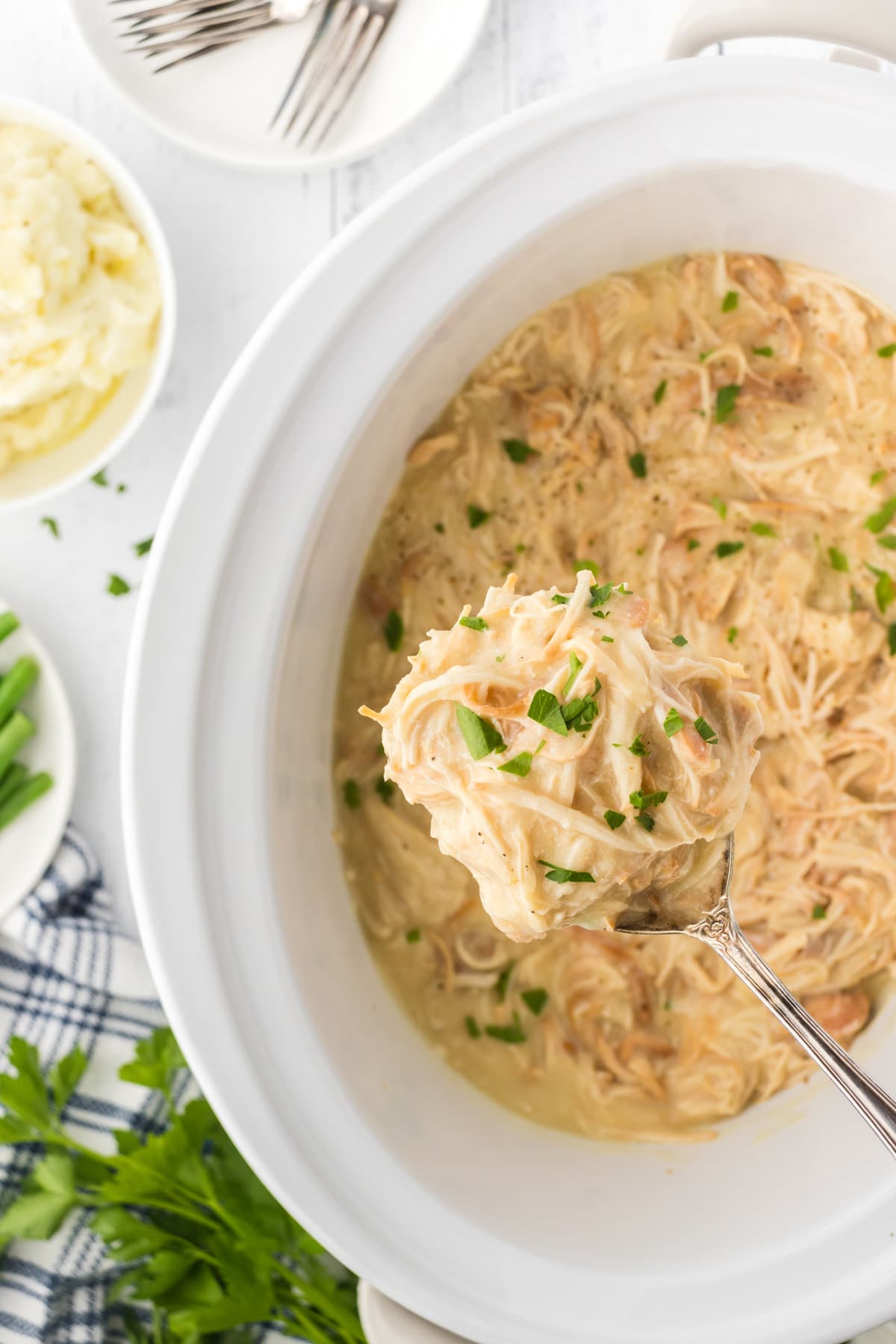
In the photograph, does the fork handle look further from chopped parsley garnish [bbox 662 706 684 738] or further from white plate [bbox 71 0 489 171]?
white plate [bbox 71 0 489 171]

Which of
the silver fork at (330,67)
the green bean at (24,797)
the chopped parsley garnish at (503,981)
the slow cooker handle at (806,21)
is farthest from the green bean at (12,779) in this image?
the slow cooker handle at (806,21)

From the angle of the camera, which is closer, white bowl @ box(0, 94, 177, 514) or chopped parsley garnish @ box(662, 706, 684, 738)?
chopped parsley garnish @ box(662, 706, 684, 738)

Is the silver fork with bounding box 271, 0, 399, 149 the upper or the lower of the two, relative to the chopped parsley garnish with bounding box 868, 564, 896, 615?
upper

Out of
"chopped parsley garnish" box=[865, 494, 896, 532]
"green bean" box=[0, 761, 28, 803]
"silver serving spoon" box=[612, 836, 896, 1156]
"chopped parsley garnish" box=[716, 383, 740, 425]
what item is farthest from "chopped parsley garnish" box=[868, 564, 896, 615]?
"green bean" box=[0, 761, 28, 803]

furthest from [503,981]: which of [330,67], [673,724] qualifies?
[330,67]

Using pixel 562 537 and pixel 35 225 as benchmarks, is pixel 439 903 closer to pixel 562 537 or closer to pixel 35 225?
pixel 562 537

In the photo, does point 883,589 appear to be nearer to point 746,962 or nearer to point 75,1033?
point 746,962

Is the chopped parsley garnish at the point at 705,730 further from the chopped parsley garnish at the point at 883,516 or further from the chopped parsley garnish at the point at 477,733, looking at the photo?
the chopped parsley garnish at the point at 883,516
